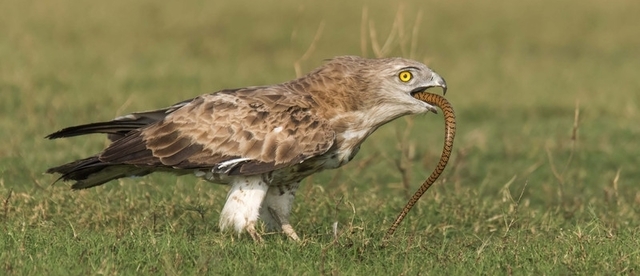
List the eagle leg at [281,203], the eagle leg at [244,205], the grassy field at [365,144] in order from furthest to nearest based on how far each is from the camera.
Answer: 1. the eagle leg at [281,203]
2. the eagle leg at [244,205]
3. the grassy field at [365,144]

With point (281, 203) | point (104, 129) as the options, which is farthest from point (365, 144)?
point (104, 129)

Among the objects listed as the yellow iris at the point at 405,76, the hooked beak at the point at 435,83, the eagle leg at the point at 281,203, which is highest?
the yellow iris at the point at 405,76

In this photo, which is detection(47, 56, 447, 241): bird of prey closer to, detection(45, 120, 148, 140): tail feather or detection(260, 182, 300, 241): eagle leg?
detection(260, 182, 300, 241): eagle leg

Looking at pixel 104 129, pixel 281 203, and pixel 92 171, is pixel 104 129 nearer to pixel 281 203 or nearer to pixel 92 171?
pixel 92 171

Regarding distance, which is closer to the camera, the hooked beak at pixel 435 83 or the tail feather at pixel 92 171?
the hooked beak at pixel 435 83

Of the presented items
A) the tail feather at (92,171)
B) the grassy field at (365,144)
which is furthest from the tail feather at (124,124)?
the grassy field at (365,144)

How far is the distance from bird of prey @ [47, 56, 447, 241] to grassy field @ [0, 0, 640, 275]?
1.13 feet

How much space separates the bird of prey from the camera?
6859mm

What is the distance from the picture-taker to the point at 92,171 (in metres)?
7.25

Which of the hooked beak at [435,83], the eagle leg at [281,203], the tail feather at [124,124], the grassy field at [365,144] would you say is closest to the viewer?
the grassy field at [365,144]

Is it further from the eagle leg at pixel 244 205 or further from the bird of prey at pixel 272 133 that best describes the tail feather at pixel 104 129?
the eagle leg at pixel 244 205

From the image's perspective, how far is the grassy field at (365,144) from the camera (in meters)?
6.25

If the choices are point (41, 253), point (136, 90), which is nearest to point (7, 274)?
point (41, 253)

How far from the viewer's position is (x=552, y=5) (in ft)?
73.6
